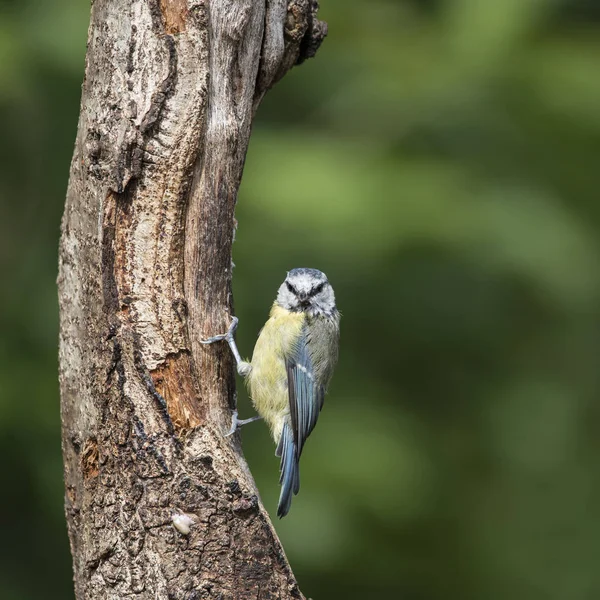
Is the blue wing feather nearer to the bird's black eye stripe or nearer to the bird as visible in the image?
the bird

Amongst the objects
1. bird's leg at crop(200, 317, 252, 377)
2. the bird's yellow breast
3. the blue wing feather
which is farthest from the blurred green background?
bird's leg at crop(200, 317, 252, 377)

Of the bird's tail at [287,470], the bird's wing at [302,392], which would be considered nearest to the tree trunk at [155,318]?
the bird's tail at [287,470]

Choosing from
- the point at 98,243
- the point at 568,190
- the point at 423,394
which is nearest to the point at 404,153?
the point at 568,190

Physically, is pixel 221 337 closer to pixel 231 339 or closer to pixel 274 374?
pixel 231 339

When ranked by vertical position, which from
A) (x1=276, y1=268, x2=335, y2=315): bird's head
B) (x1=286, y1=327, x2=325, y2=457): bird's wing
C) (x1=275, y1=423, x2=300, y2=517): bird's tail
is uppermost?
(x1=276, y1=268, x2=335, y2=315): bird's head

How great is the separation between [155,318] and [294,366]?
113cm

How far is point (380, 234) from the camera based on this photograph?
500 centimetres

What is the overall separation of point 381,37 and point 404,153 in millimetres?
808

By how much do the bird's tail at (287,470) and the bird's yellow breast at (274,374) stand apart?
6 cm

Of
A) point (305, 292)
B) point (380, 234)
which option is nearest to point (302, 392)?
point (305, 292)

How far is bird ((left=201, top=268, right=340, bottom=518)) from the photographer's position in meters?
4.02

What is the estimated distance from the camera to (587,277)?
525 centimetres

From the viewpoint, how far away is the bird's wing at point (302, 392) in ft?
13.1

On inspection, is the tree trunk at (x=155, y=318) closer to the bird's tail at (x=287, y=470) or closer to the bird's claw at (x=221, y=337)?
the bird's claw at (x=221, y=337)
